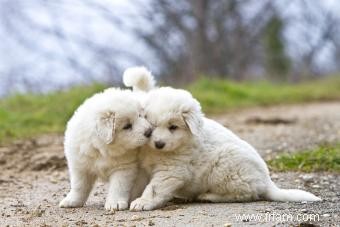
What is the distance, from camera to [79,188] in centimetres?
562

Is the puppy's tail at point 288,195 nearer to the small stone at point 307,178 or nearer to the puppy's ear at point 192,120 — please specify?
the puppy's ear at point 192,120

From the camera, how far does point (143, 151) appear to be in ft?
18.3

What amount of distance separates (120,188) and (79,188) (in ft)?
1.30

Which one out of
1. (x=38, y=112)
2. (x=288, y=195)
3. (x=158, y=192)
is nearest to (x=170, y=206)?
(x=158, y=192)

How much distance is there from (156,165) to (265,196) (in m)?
0.88

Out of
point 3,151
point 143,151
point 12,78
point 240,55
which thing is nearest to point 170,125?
point 143,151

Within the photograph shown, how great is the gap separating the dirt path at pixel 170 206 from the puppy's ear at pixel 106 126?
1.80 ft

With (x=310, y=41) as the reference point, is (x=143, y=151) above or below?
below

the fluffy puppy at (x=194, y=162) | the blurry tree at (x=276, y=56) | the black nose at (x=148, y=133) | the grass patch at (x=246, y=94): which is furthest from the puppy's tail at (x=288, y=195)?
the blurry tree at (x=276, y=56)

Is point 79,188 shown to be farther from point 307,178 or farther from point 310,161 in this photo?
point 310,161

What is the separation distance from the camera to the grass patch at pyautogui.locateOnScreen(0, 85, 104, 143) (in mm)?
10523

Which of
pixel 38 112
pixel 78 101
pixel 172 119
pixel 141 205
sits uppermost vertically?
pixel 78 101

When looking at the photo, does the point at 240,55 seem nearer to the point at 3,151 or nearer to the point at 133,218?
the point at 3,151

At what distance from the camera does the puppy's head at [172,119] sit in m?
5.43
